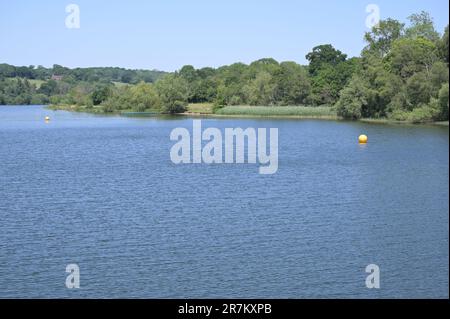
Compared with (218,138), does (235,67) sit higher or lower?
higher

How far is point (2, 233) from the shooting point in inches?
798

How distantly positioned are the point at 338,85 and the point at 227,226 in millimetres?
58408

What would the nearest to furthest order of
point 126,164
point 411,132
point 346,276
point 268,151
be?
point 346,276, point 126,164, point 268,151, point 411,132

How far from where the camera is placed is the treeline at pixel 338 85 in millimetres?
54344

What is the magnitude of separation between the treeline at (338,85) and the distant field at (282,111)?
2.17m

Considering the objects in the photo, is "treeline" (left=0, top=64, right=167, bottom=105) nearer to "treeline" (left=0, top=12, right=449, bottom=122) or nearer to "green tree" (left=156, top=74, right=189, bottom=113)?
"treeline" (left=0, top=12, right=449, bottom=122)

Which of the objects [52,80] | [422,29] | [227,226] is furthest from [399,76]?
[52,80]

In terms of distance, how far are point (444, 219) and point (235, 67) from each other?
8006cm

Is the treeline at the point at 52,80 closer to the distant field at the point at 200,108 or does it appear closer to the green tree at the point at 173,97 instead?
the distant field at the point at 200,108

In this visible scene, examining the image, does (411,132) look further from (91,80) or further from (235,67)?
(91,80)

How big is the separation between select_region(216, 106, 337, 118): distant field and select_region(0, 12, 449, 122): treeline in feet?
7.13

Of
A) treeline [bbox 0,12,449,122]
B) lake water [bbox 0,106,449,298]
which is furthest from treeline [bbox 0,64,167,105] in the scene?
lake water [bbox 0,106,449,298]

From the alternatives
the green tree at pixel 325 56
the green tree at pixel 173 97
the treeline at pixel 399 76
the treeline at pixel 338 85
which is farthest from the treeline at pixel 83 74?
the treeline at pixel 399 76
